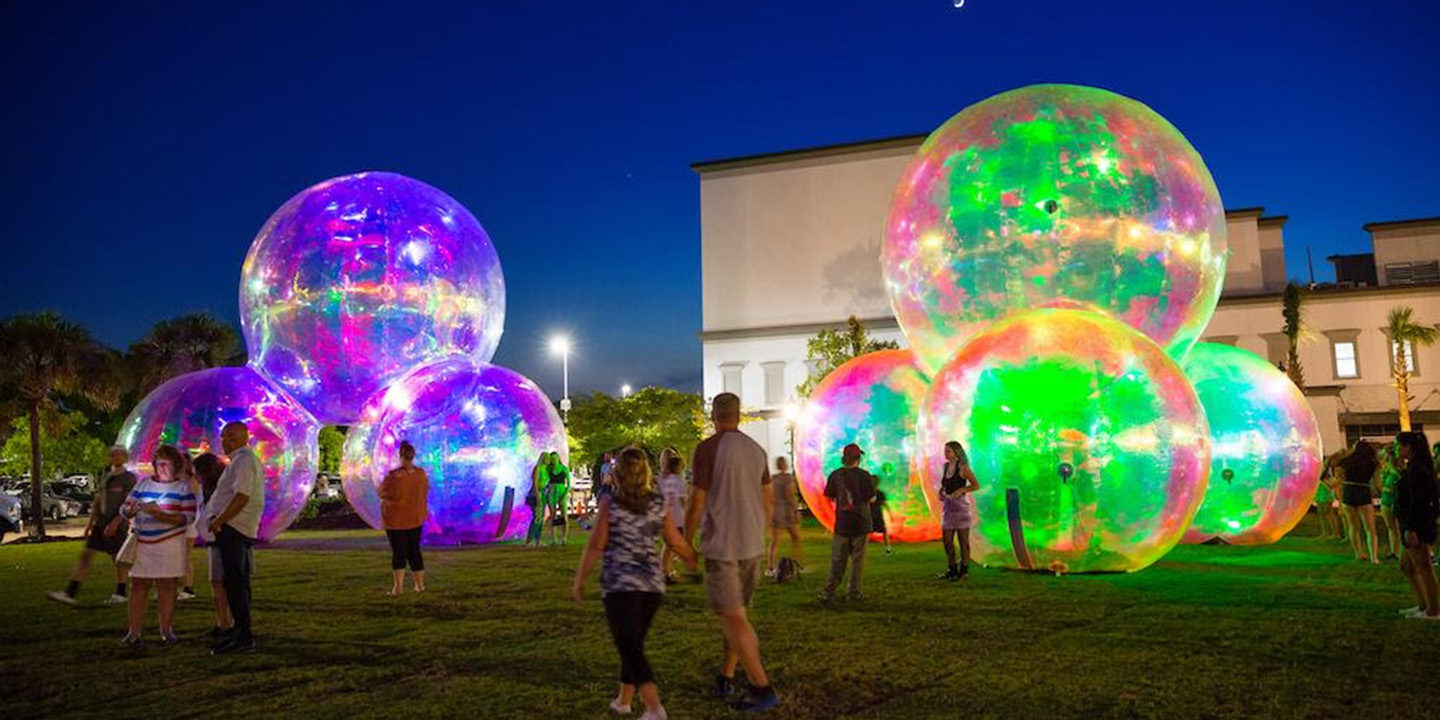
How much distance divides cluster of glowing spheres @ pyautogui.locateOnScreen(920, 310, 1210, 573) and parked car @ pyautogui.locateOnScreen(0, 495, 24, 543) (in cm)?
2322

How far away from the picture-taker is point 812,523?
28.5m

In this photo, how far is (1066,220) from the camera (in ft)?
39.7

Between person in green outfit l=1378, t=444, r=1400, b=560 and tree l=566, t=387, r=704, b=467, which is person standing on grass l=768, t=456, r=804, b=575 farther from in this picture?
tree l=566, t=387, r=704, b=467

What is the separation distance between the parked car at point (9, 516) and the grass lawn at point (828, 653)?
14.8m

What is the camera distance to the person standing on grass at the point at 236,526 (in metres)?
8.05

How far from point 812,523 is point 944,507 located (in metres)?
16.9

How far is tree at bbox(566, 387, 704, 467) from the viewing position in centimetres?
4697

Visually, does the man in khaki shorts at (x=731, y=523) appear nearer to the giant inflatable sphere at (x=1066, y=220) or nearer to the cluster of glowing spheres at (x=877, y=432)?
the giant inflatable sphere at (x=1066, y=220)

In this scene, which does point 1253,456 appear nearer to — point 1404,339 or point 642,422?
point 1404,339

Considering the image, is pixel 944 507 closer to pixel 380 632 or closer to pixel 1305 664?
pixel 1305 664

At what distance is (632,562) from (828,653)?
2.61 metres

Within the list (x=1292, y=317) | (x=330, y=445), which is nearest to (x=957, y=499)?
(x=1292, y=317)

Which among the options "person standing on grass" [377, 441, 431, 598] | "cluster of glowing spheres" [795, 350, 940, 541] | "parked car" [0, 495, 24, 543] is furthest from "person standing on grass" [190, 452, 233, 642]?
"parked car" [0, 495, 24, 543]

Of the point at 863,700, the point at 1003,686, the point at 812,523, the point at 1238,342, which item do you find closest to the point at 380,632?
the point at 863,700
